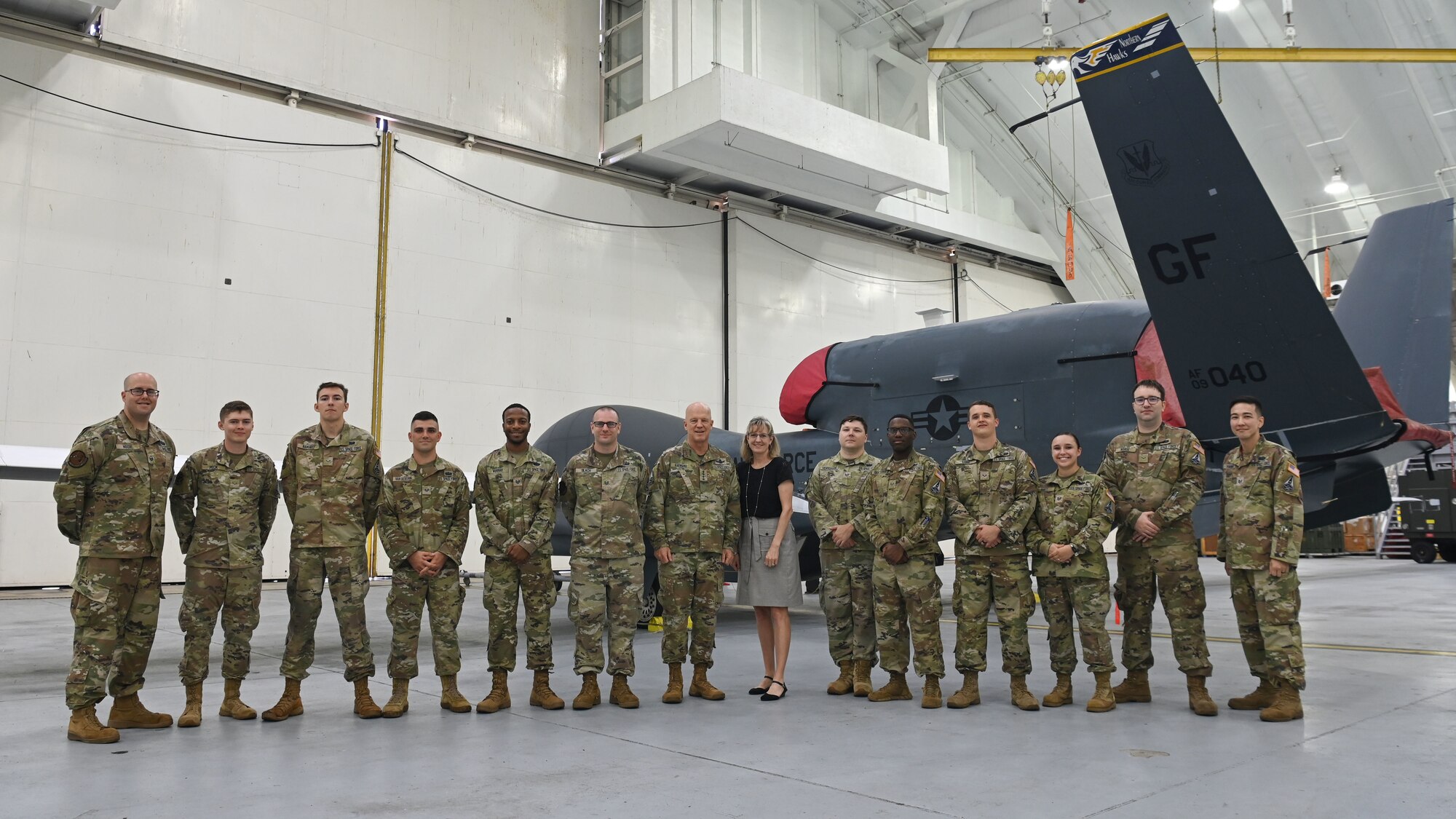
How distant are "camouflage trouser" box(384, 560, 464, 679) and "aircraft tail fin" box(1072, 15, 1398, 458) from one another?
15.5ft

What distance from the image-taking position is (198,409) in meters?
13.3

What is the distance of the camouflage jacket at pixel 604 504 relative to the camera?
5.23 metres

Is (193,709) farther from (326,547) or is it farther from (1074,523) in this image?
(1074,523)

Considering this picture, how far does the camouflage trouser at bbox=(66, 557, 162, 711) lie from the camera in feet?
14.4

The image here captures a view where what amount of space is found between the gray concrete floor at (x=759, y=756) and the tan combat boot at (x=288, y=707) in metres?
0.06

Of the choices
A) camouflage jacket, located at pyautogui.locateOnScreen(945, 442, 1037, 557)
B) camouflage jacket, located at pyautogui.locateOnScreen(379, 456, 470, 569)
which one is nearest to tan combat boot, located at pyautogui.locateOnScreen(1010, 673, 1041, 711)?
camouflage jacket, located at pyautogui.locateOnScreen(945, 442, 1037, 557)

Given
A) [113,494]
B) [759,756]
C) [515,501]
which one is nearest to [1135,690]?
[759,756]

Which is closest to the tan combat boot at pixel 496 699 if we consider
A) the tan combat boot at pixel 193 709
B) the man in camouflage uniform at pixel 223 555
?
the man in camouflage uniform at pixel 223 555

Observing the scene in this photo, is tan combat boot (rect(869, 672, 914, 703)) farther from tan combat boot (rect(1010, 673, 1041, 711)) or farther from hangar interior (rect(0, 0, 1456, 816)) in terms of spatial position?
tan combat boot (rect(1010, 673, 1041, 711))

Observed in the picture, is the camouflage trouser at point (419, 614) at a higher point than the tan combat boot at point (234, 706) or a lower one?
higher

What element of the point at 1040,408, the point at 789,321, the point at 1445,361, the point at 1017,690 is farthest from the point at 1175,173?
the point at 789,321

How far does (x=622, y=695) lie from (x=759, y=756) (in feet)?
4.49

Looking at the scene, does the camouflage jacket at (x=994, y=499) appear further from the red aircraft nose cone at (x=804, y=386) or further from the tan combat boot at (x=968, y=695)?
the red aircraft nose cone at (x=804, y=386)

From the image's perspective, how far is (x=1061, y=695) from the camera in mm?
5051
